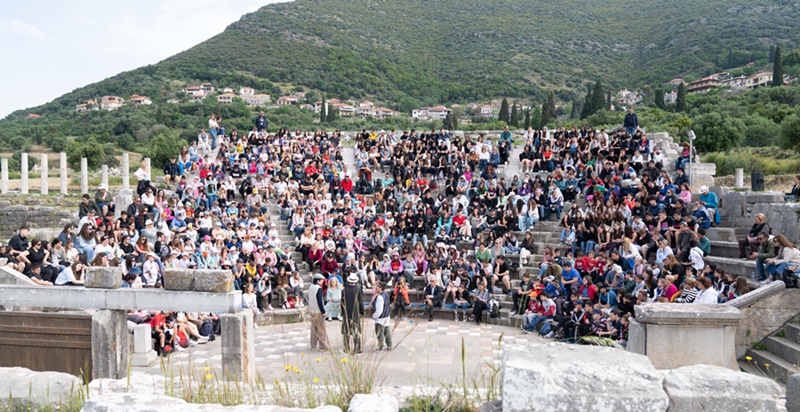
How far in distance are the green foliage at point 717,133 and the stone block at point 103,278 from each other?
1468 inches

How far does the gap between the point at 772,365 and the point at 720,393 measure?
6.40 meters

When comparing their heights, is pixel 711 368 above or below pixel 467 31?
below

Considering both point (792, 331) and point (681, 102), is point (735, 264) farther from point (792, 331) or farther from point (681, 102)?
point (681, 102)

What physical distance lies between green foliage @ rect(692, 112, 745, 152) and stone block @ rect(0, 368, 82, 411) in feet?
128

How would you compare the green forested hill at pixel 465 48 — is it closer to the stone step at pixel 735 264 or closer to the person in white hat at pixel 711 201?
the person in white hat at pixel 711 201

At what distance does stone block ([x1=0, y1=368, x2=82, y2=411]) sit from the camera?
4.36 m

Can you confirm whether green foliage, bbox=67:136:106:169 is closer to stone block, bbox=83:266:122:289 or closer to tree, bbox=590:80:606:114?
tree, bbox=590:80:606:114

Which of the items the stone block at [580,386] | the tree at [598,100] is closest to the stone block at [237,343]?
the stone block at [580,386]

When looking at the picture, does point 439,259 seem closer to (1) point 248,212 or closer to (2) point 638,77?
(1) point 248,212

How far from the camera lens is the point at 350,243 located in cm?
1603

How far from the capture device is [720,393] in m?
3.32

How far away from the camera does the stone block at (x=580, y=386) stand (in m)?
3.19

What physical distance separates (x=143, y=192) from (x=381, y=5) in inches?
3458

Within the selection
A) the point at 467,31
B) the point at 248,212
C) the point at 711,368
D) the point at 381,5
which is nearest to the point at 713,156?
the point at 248,212
